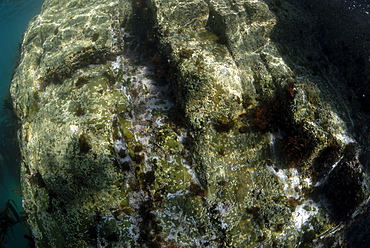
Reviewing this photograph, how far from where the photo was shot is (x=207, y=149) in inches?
215

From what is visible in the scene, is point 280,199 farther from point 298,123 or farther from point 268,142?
point 298,123

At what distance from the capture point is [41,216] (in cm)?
622

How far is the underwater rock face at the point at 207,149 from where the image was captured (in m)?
5.32

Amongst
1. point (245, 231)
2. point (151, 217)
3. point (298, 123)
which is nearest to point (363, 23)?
point (298, 123)

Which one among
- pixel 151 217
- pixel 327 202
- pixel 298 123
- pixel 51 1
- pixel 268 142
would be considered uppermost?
pixel 51 1

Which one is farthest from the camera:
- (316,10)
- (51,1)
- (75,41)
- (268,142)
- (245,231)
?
(51,1)

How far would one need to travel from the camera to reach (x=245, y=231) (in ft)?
17.0

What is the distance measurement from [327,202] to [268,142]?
7.10 ft

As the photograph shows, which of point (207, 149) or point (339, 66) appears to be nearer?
point (207, 149)

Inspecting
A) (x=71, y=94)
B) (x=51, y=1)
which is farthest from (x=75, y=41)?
(x=51, y=1)

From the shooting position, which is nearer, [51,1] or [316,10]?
[316,10]

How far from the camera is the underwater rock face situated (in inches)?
209

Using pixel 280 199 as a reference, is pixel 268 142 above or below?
above

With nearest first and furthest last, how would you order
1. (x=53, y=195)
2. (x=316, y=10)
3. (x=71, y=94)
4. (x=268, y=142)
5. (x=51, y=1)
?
(x=268, y=142) → (x=53, y=195) → (x=71, y=94) → (x=316, y=10) → (x=51, y=1)
